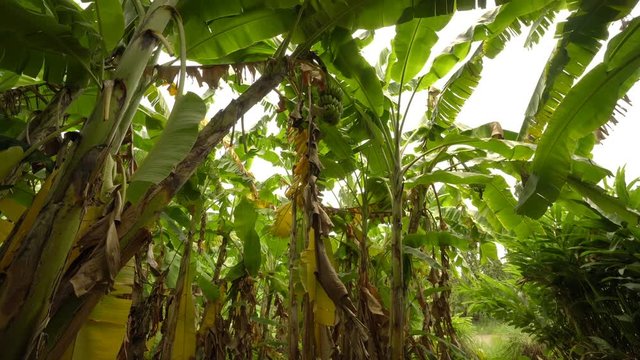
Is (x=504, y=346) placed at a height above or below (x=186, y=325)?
below

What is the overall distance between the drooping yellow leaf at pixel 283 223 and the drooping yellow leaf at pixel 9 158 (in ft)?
4.21

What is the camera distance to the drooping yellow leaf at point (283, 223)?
202 cm

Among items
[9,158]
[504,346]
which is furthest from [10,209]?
[504,346]

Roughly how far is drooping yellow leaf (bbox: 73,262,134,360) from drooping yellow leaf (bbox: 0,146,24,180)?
40 centimetres

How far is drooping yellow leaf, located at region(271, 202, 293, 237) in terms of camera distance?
79.4 inches

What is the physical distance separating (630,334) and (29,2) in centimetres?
330

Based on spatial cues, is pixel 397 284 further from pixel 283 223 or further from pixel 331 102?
pixel 331 102

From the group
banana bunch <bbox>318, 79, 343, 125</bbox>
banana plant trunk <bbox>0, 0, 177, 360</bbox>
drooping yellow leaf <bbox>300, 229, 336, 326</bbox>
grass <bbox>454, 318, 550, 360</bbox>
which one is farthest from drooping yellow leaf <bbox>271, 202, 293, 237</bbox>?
grass <bbox>454, 318, 550, 360</bbox>

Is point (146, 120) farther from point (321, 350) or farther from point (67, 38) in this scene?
point (321, 350)

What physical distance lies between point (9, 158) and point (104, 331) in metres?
0.49

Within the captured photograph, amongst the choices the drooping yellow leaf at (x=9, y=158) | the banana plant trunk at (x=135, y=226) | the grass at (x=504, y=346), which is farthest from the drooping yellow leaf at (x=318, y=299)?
Answer: the grass at (x=504, y=346)

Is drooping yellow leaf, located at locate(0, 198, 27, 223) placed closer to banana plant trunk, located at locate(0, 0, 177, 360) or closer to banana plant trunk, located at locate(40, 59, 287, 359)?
banana plant trunk, located at locate(0, 0, 177, 360)

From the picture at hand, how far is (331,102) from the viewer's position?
5.84ft

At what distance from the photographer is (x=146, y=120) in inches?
74.7
